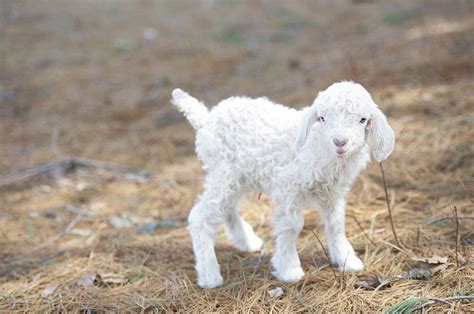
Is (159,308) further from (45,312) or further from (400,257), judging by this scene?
(400,257)

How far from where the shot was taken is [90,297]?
3404 millimetres

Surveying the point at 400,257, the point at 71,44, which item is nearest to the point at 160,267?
the point at 400,257

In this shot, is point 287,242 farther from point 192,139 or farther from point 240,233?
point 192,139

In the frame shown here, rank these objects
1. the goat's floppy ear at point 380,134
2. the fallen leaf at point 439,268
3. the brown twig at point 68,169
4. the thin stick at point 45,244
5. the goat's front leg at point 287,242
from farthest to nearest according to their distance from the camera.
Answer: the brown twig at point 68,169
the thin stick at point 45,244
the goat's front leg at point 287,242
the fallen leaf at point 439,268
the goat's floppy ear at point 380,134

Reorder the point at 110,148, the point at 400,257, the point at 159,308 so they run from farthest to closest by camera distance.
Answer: the point at 110,148 → the point at 400,257 → the point at 159,308

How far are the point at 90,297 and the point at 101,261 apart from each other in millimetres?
567

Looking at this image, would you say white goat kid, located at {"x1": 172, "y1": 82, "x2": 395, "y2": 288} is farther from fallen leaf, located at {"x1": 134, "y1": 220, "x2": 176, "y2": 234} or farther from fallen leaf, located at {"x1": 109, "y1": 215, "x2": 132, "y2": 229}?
fallen leaf, located at {"x1": 109, "y1": 215, "x2": 132, "y2": 229}

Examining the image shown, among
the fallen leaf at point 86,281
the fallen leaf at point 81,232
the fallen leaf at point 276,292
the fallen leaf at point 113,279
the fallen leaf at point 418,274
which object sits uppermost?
the fallen leaf at point 418,274

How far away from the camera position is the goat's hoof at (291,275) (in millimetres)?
3330

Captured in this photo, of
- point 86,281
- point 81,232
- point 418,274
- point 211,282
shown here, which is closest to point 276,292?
point 211,282

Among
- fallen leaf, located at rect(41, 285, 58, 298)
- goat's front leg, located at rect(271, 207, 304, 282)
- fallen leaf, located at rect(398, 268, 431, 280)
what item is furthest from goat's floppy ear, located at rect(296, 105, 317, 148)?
fallen leaf, located at rect(41, 285, 58, 298)

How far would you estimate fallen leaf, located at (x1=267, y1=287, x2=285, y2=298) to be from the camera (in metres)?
3.20

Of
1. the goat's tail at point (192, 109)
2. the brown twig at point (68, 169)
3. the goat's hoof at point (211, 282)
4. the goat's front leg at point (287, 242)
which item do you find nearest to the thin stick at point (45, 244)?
the brown twig at point (68, 169)

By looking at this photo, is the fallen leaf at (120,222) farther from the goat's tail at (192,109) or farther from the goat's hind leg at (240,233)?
the goat's tail at (192,109)
